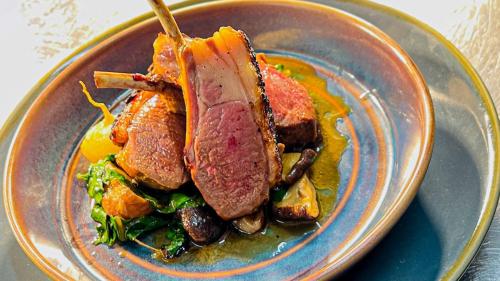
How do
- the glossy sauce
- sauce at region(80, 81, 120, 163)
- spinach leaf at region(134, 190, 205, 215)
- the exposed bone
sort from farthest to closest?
sauce at region(80, 81, 120, 163) < spinach leaf at region(134, 190, 205, 215) < the glossy sauce < the exposed bone

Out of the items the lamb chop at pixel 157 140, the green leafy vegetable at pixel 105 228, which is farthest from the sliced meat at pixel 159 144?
the green leafy vegetable at pixel 105 228

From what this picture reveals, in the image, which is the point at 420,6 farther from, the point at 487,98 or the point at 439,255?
the point at 439,255

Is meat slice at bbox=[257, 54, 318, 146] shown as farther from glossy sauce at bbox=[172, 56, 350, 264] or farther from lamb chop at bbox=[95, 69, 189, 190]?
lamb chop at bbox=[95, 69, 189, 190]

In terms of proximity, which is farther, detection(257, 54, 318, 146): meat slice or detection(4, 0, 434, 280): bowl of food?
detection(257, 54, 318, 146): meat slice

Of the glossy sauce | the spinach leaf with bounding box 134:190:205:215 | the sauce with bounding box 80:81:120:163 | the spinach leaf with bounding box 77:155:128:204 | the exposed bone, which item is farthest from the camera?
the sauce with bounding box 80:81:120:163

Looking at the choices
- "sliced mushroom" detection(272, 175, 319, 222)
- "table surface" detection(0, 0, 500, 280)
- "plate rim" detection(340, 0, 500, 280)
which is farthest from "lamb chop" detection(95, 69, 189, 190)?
"plate rim" detection(340, 0, 500, 280)

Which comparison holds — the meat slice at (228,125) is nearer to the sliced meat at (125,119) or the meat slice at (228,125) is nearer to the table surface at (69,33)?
the sliced meat at (125,119)

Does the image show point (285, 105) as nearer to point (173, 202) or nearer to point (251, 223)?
point (251, 223)

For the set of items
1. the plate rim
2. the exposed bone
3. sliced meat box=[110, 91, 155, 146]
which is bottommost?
the plate rim
